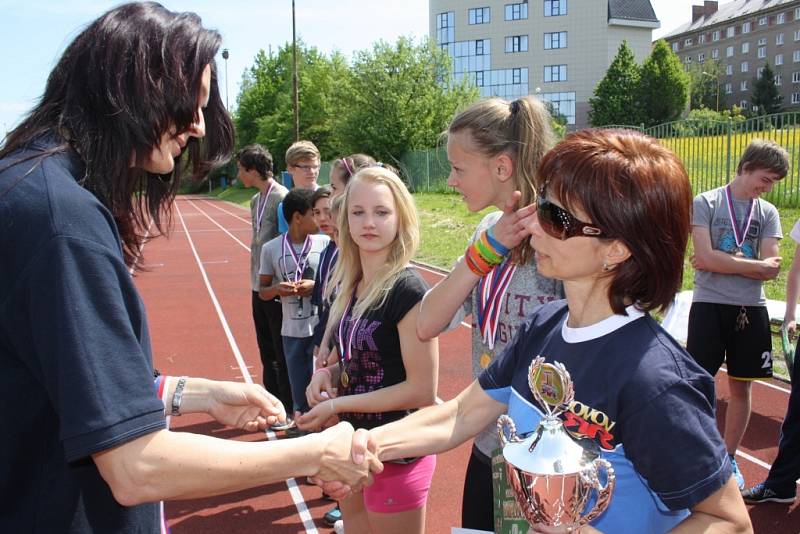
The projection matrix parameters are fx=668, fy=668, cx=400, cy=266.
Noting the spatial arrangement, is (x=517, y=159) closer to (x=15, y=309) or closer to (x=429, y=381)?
(x=429, y=381)

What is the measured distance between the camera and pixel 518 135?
2.45 metres

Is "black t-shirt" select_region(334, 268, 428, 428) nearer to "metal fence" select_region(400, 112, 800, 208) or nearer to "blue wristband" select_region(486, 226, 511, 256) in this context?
"blue wristband" select_region(486, 226, 511, 256)

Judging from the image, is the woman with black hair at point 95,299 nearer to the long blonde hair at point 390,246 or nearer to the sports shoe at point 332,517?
the long blonde hair at point 390,246

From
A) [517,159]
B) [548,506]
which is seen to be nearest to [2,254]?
[548,506]

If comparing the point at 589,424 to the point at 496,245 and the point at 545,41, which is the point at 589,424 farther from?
the point at 545,41

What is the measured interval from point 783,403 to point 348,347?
483 cm

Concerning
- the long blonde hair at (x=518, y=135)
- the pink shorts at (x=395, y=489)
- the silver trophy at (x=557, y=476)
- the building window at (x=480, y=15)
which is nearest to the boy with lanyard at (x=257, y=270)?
the pink shorts at (x=395, y=489)

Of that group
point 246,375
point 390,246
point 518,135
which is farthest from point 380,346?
point 246,375

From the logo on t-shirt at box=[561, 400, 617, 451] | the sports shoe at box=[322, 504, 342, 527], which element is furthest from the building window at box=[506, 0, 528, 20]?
the logo on t-shirt at box=[561, 400, 617, 451]

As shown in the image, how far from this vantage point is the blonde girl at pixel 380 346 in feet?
8.93

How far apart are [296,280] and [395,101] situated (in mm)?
36424

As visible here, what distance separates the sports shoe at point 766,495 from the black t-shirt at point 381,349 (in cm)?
275

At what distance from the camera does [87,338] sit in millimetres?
1286

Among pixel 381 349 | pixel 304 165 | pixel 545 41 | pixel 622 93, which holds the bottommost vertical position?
pixel 381 349
